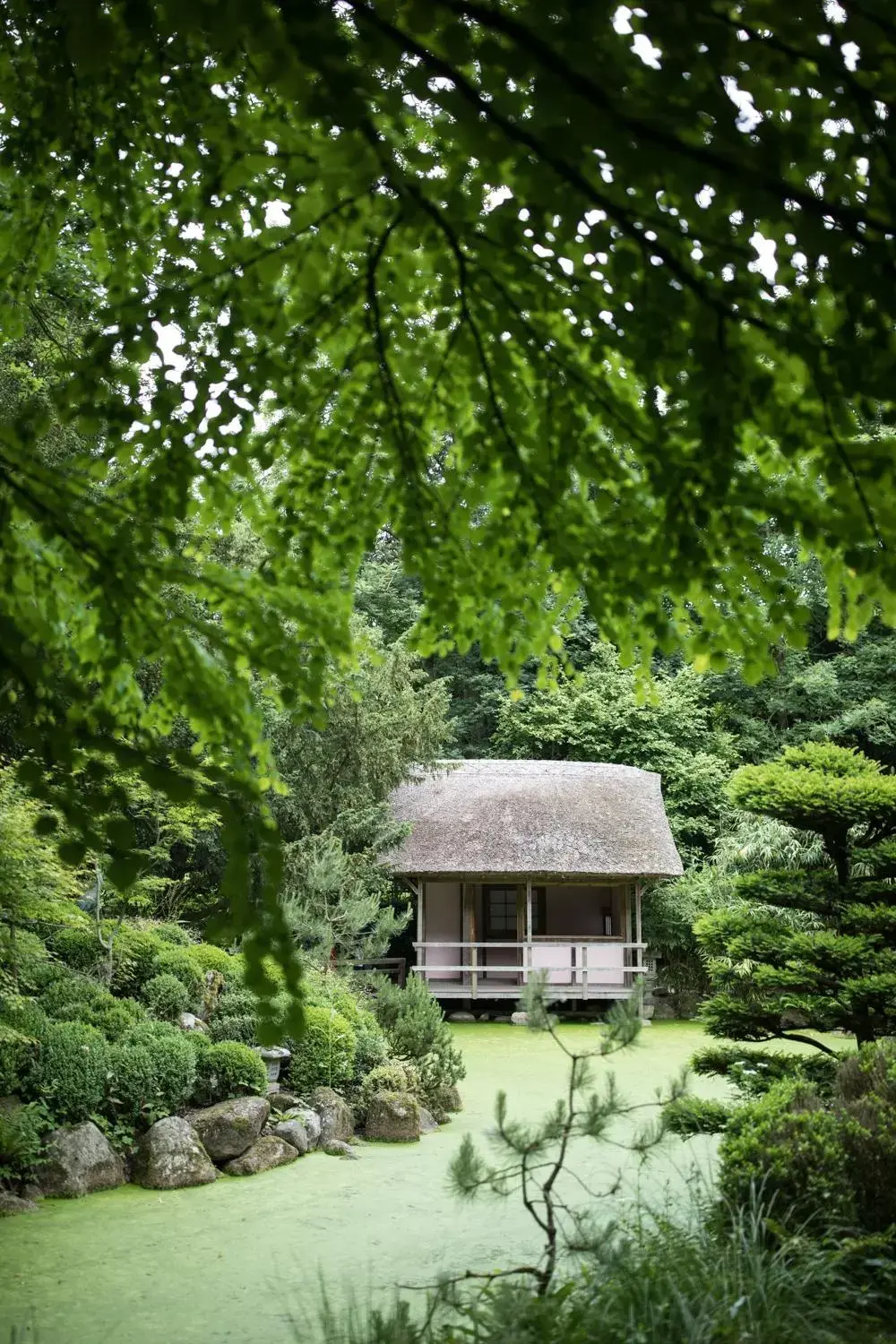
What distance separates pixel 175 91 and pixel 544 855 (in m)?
14.4

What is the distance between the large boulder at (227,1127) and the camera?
7.77 m

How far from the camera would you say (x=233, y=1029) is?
887 cm

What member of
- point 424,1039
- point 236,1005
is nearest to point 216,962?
point 236,1005

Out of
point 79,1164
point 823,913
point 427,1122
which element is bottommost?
point 427,1122

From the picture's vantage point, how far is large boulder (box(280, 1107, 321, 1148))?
8.40 metres

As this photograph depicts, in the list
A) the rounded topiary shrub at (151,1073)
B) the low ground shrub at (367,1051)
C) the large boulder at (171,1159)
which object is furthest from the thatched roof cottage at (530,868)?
the large boulder at (171,1159)

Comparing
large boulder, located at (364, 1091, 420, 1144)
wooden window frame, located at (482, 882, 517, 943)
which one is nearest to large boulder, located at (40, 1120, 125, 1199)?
large boulder, located at (364, 1091, 420, 1144)

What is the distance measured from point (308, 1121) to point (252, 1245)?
2.52 metres

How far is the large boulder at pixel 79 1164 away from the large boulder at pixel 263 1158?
2.49 feet

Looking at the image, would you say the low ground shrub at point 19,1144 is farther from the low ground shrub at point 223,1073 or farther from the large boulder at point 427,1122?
the large boulder at point 427,1122

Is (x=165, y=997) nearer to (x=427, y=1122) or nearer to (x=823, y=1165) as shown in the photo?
(x=427, y=1122)

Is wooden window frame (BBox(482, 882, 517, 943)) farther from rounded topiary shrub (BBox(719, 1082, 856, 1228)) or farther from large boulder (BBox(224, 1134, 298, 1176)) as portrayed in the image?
rounded topiary shrub (BBox(719, 1082, 856, 1228))

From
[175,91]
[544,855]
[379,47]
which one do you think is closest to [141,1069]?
[175,91]

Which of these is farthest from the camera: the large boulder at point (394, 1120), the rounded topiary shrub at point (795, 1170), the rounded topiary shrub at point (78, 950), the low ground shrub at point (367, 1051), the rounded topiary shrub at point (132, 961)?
the low ground shrub at point (367, 1051)
